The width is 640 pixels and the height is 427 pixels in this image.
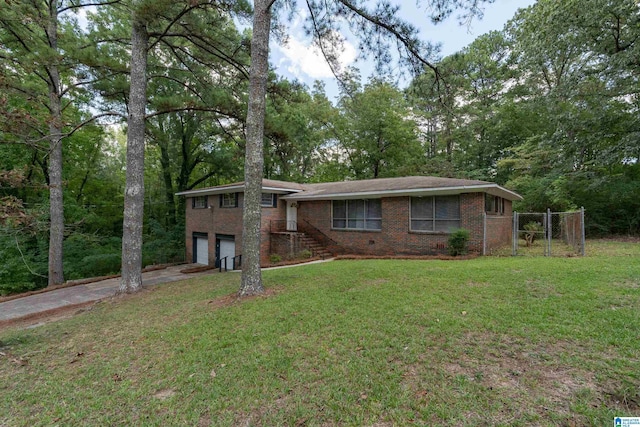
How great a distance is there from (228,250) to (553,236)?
16983mm

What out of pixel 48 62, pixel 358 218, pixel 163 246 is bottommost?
pixel 163 246

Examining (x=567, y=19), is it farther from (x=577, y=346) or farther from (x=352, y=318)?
(x=352, y=318)

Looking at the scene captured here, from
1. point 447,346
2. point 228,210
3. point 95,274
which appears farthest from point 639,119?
point 95,274

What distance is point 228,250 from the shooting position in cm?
1457

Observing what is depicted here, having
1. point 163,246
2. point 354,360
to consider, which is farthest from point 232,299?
point 163,246

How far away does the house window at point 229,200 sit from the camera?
14281mm

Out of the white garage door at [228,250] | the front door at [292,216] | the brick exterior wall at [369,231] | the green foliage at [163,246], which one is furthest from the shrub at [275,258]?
the green foliage at [163,246]

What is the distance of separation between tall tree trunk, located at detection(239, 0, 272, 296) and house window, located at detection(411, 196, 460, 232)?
7394mm

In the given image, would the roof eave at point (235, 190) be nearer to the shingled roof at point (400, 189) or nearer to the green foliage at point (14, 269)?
the shingled roof at point (400, 189)

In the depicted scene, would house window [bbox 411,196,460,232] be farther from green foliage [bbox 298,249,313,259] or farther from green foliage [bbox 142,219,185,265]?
green foliage [bbox 142,219,185,265]

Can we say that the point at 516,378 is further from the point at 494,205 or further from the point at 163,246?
the point at 163,246

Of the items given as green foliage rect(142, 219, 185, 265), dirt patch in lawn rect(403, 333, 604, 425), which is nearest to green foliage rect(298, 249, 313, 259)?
dirt patch in lawn rect(403, 333, 604, 425)

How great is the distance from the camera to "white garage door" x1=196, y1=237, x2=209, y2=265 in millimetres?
16031

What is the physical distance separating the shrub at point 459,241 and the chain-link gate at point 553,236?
1.47 m
